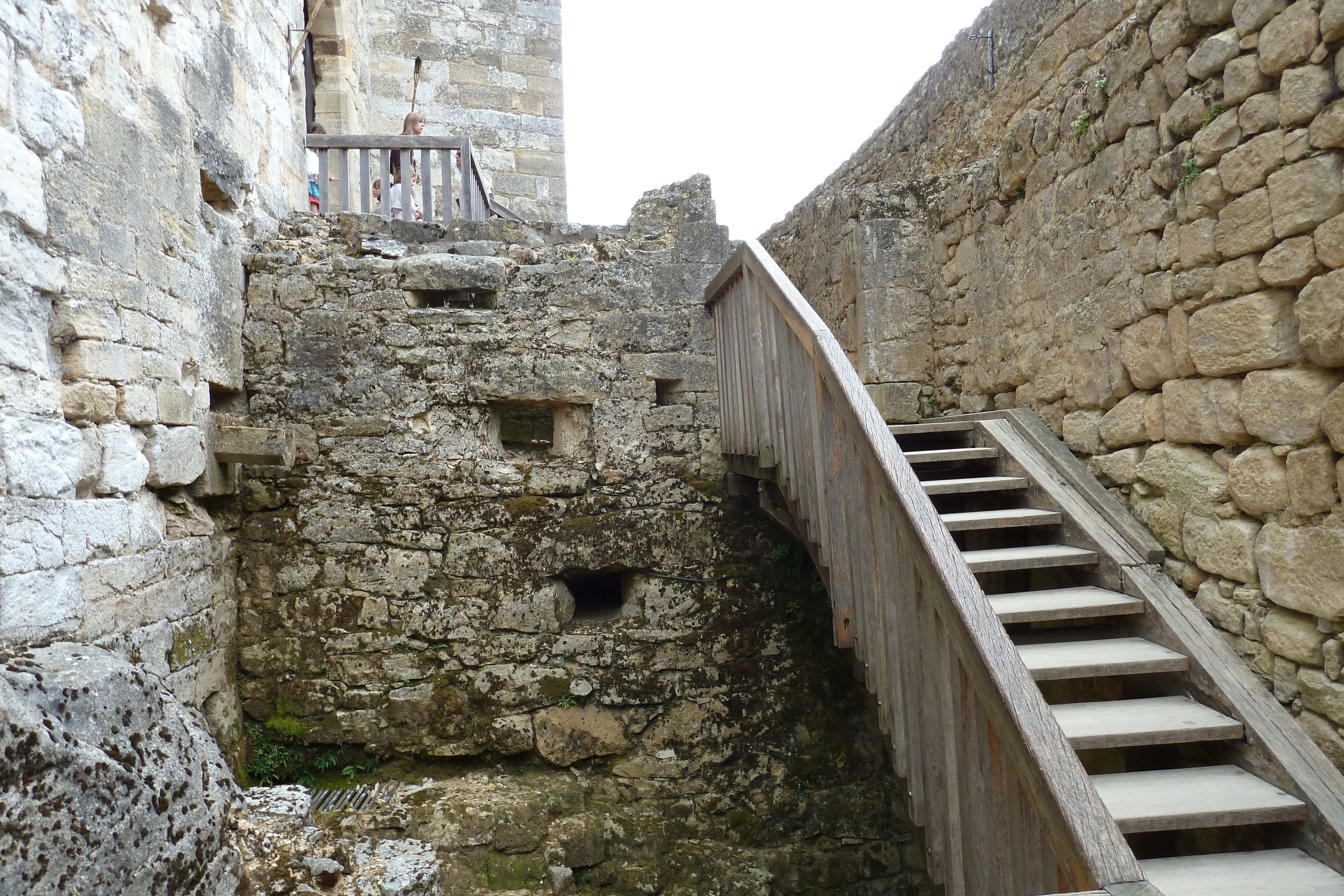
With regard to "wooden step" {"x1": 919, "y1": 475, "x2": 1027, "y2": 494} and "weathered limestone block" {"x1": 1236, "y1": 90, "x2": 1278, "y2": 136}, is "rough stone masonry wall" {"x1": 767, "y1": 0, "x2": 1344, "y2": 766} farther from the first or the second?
"wooden step" {"x1": 919, "y1": 475, "x2": 1027, "y2": 494}

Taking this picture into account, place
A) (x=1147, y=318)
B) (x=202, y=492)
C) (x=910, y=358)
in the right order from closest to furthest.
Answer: (x=1147, y=318) → (x=202, y=492) → (x=910, y=358)

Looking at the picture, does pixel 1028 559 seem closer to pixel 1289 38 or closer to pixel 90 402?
pixel 1289 38

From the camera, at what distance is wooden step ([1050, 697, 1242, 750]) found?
7.71 feet

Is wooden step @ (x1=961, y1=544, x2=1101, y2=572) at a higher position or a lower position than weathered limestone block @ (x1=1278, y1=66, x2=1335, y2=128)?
lower

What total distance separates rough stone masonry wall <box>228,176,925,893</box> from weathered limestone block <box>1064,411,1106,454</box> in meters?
1.68

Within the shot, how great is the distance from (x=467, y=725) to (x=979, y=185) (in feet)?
12.2

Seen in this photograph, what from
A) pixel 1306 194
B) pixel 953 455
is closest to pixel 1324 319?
pixel 1306 194

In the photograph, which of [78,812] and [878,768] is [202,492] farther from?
[878,768]

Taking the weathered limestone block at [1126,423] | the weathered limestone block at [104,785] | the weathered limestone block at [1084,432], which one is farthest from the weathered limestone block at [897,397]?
the weathered limestone block at [104,785]

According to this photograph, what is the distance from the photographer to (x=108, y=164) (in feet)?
10.1

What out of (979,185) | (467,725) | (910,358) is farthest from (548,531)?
(979,185)

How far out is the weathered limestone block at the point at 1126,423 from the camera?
297 centimetres

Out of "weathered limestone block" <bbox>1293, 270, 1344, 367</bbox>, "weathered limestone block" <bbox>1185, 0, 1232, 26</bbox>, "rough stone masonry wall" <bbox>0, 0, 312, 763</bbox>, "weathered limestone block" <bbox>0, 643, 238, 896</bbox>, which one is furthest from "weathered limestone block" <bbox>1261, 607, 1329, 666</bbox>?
"rough stone masonry wall" <bbox>0, 0, 312, 763</bbox>

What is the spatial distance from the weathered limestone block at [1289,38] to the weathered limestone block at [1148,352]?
2.66ft
